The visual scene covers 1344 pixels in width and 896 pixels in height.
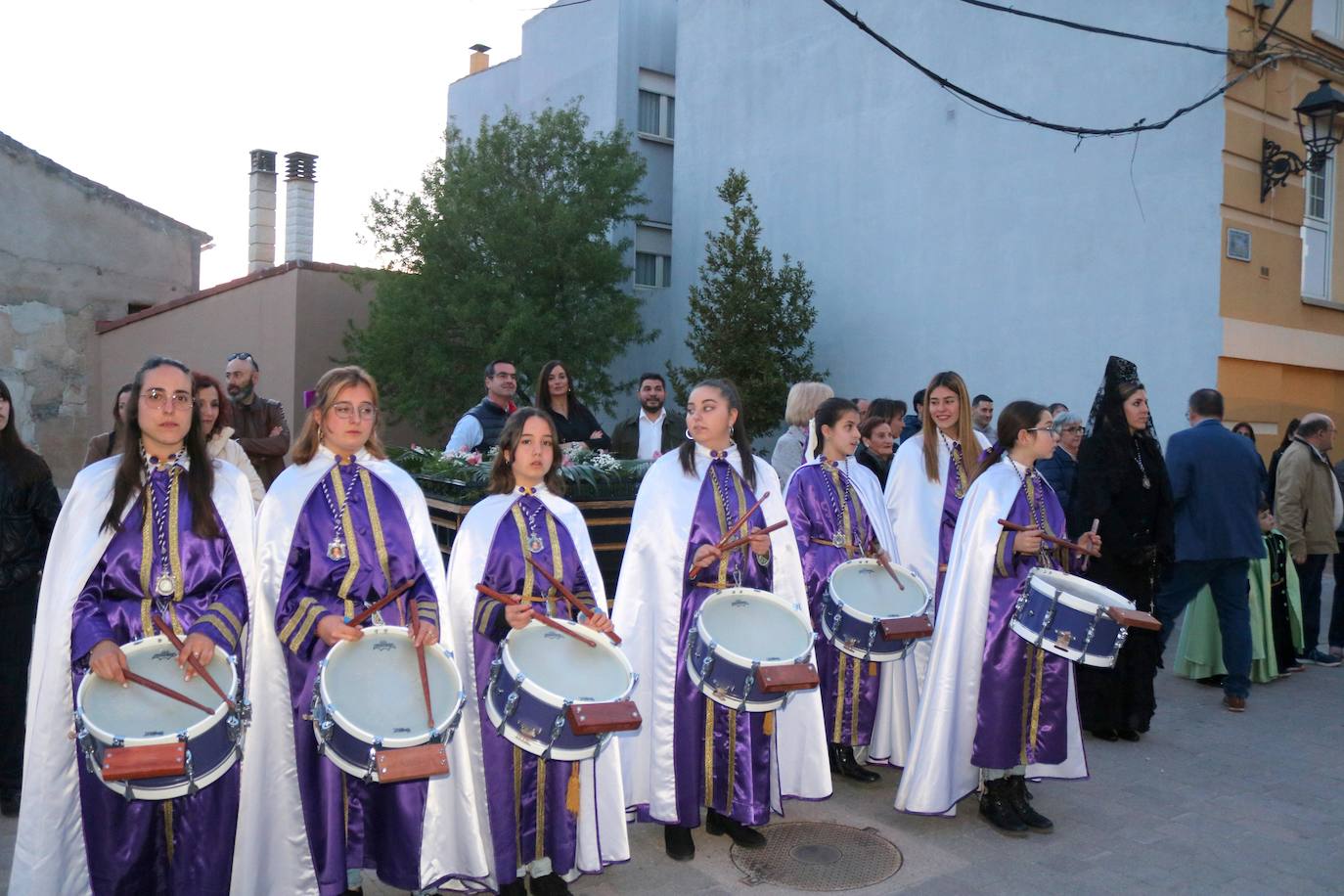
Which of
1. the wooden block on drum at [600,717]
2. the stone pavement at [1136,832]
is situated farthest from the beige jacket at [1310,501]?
the wooden block on drum at [600,717]

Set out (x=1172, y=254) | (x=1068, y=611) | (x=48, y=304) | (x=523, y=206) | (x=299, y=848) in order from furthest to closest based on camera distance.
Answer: (x=48, y=304), (x=523, y=206), (x=1172, y=254), (x=1068, y=611), (x=299, y=848)

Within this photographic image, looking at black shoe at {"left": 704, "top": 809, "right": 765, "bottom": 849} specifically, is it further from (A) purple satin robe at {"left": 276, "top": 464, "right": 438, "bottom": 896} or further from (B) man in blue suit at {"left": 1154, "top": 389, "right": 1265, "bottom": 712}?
(B) man in blue suit at {"left": 1154, "top": 389, "right": 1265, "bottom": 712}

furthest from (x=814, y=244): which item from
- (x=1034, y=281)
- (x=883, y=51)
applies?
(x=1034, y=281)

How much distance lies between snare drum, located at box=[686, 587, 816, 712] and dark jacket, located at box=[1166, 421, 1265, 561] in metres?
4.18

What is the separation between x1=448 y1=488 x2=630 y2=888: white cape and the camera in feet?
14.1

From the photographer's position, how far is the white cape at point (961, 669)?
5.16m

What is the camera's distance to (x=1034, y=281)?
13555mm

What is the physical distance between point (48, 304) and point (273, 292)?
4540mm

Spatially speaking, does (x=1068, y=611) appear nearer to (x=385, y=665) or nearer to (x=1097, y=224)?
(x=385, y=665)

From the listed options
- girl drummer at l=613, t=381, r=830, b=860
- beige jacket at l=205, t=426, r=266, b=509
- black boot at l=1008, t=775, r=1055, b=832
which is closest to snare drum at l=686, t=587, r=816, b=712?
girl drummer at l=613, t=381, r=830, b=860

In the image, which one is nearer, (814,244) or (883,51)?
(883,51)

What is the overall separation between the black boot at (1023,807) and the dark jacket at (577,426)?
487 centimetres

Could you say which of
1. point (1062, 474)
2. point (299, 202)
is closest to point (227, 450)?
point (1062, 474)

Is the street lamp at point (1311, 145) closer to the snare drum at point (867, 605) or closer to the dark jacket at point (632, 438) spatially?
the dark jacket at point (632, 438)
